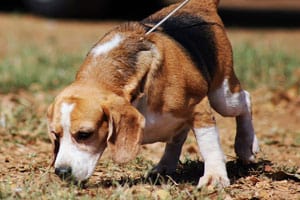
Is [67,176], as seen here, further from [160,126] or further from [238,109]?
[238,109]

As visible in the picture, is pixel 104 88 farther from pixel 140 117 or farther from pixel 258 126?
pixel 258 126

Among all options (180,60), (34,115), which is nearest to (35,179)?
(180,60)

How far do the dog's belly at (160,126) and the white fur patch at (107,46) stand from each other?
0.48 meters

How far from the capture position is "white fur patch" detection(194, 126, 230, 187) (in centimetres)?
516

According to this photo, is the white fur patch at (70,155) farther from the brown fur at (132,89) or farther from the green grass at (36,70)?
the green grass at (36,70)

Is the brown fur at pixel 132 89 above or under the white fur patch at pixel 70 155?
above

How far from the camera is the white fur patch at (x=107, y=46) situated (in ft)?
16.6

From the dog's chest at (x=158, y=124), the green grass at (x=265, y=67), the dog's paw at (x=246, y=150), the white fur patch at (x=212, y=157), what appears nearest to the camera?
the dog's chest at (x=158, y=124)

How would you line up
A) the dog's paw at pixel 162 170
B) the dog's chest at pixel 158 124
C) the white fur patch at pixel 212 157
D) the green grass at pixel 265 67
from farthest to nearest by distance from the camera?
the green grass at pixel 265 67 < the dog's paw at pixel 162 170 < the white fur patch at pixel 212 157 < the dog's chest at pixel 158 124

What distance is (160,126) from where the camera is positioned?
5129mm

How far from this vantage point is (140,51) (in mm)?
5086

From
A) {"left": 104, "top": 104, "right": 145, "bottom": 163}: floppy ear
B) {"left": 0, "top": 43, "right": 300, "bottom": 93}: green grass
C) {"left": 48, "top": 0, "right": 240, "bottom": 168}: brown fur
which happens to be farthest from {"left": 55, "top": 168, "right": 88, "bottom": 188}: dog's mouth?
{"left": 0, "top": 43, "right": 300, "bottom": 93}: green grass

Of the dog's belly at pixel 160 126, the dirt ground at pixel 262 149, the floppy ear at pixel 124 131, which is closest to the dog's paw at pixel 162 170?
the dirt ground at pixel 262 149

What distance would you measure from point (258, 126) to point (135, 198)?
11.4 feet
